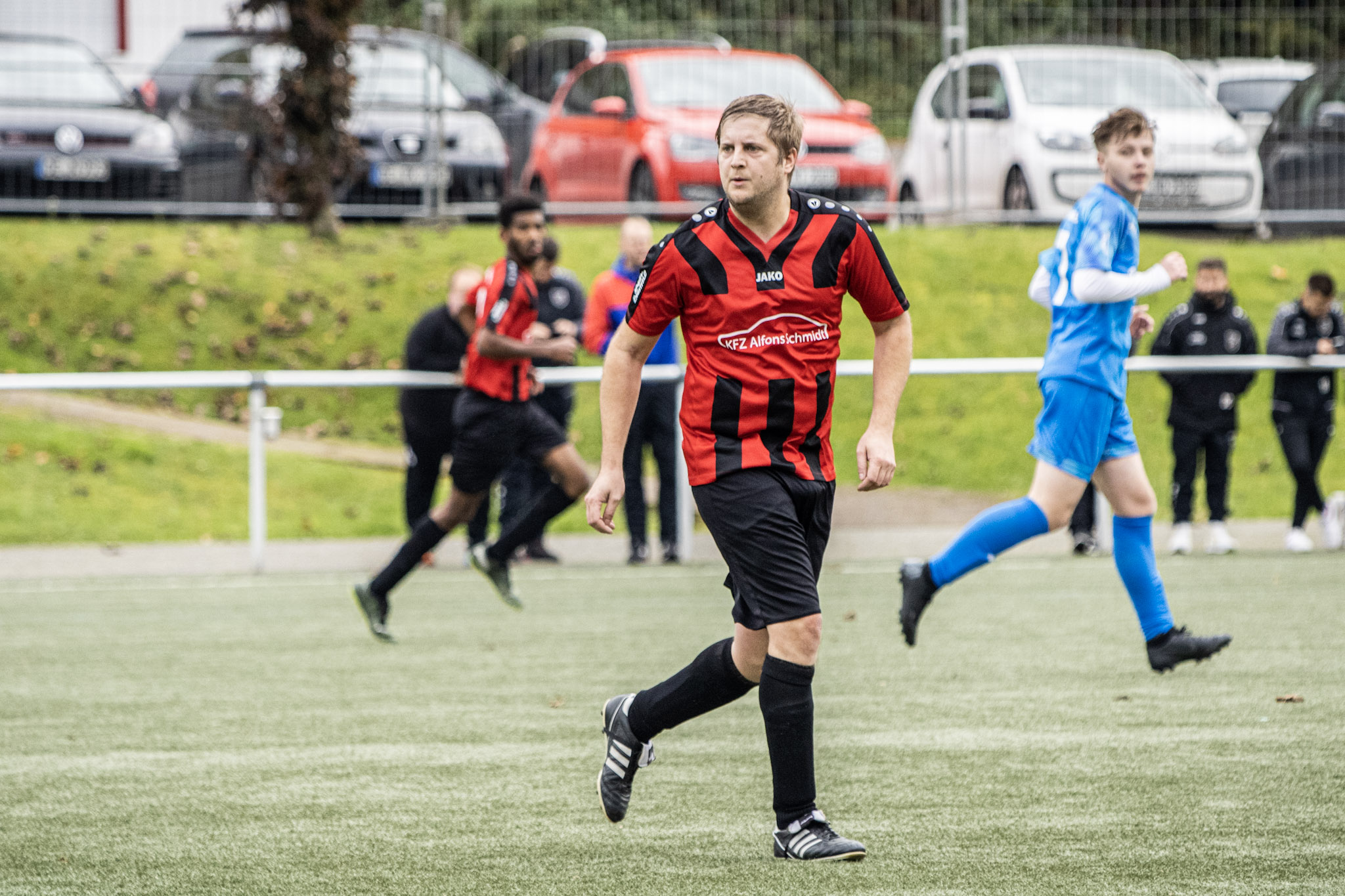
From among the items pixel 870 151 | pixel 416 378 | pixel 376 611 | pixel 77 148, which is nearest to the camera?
pixel 376 611

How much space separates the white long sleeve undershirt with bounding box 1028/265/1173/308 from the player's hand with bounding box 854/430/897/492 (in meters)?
2.04

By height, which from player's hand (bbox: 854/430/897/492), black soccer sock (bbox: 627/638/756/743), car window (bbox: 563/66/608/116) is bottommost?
black soccer sock (bbox: 627/638/756/743)

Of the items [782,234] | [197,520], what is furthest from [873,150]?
[782,234]

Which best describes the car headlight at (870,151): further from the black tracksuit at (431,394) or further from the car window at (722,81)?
the black tracksuit at (431,394)

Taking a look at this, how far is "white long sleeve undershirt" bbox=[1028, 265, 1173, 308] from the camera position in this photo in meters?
5.78

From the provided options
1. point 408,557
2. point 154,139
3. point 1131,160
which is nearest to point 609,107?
point 154,139

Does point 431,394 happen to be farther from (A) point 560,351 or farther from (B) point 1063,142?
(B) point 1063,142

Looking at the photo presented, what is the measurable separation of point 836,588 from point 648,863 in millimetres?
5651

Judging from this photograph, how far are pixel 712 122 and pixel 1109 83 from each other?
376cm

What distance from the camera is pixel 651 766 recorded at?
16.5ft

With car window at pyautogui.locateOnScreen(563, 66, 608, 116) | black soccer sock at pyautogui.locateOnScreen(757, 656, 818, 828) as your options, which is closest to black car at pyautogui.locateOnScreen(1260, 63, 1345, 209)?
car window at pyautogui.locateOnScreen(563, 66, 608, 116)

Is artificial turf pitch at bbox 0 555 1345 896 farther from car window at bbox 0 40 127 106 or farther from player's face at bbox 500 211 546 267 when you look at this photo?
car window at bbox 0 40 127 106

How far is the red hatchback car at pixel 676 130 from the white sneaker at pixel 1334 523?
587cm

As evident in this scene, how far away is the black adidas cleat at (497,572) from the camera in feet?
27.3
